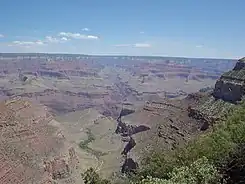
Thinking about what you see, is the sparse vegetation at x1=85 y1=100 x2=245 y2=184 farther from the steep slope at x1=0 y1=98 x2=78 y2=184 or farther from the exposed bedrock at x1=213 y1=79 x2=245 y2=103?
the exposed bedrock at x1=213 y1=79 x2=245 y2=103

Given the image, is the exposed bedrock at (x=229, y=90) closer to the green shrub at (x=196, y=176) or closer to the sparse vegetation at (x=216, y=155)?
the sparse vegetation at (x=216, y=155)

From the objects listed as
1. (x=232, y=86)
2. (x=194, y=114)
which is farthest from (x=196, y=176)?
(x=232, y=86)

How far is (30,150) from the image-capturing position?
2601 inches

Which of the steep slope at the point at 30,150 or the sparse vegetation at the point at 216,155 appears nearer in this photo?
the sparse vegetation at the point at 216,155

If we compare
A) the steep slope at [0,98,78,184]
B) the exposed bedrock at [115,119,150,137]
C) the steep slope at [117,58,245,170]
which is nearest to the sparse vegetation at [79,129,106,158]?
the exposed bedrock at [115,119,150,137]

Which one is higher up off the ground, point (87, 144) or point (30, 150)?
point (30, 150)

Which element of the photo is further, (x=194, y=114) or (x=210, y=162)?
(x=194, y=114)

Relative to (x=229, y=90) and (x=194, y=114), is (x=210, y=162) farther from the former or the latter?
(x=229, y=90)

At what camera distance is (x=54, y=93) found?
7126 inches

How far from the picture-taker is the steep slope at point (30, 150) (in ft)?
187

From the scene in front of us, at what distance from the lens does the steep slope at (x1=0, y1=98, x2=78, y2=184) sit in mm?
57031

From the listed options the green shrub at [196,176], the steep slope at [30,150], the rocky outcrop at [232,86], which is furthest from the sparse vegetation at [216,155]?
the rocky outcrop at [232,86]

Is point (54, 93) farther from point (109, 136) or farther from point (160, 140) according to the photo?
point (160, 140)

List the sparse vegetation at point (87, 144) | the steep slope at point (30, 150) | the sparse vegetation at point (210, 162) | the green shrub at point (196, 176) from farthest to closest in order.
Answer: the sparse vegetation at point (87, 144) → the steep slope at point (30, 150) → the sparse vegetation at point (210, 162) → the green shrub at point (196, 176)
